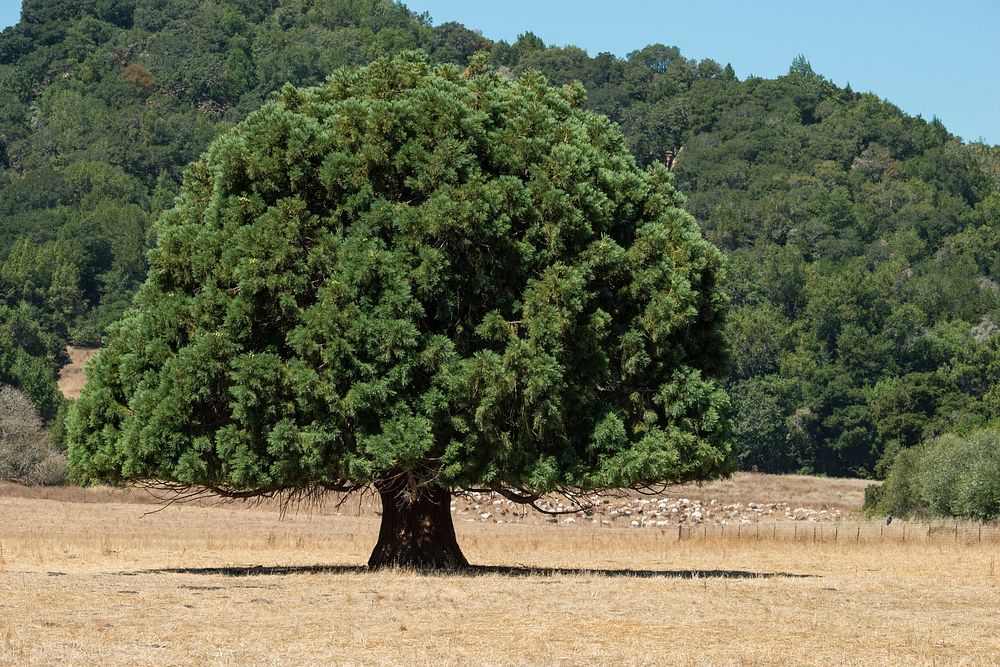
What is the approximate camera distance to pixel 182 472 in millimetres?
27594

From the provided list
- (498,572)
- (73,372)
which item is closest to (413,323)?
(498,572)

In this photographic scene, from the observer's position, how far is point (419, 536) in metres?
31.1

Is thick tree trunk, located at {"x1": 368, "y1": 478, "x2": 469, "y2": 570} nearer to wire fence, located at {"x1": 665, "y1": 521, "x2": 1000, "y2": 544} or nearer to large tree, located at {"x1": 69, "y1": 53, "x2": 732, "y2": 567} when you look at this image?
large tree, located at {"x1": 69, "y1": 53, "x2": 732, "y2": 567}

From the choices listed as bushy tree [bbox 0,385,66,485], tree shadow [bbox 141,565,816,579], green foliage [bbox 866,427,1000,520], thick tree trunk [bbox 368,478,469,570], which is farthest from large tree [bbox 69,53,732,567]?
bushy tree [bbox 0,385,66,485]

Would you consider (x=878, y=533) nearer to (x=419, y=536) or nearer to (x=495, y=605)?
(x=419, y=536)

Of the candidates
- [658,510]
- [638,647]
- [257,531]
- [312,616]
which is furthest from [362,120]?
[658,510]

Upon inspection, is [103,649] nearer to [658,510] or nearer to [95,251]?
[658,510]

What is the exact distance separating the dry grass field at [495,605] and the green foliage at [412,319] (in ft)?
8.08

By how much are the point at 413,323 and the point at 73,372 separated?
384ft

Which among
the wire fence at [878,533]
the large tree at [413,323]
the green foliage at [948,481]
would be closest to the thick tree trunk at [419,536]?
the large tree at [413,323]

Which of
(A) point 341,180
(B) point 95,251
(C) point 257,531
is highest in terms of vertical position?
(B) point 95,251

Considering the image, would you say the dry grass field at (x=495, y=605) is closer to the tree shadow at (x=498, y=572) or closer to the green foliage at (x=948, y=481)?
the tree shadow at (x=498, y=572)

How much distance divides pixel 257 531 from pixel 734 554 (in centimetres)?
1696

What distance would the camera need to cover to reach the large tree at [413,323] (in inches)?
1092
